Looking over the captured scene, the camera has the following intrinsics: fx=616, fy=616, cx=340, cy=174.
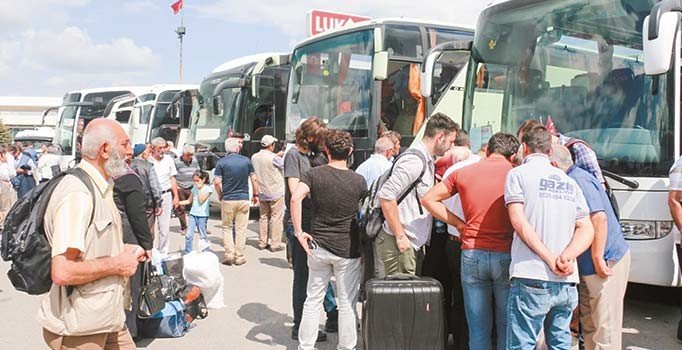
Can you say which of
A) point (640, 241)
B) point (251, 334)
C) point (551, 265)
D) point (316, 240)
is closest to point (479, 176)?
point (551, 265)

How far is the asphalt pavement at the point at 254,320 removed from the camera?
17.9 feet

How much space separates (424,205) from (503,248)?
630 millimetres

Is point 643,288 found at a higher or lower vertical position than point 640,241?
lower

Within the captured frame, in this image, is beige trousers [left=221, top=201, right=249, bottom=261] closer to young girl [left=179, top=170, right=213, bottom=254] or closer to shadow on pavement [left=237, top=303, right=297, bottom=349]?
young girl [left=179, top=170, right=213, bottom=254]

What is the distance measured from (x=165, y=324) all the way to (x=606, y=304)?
374 centimetres

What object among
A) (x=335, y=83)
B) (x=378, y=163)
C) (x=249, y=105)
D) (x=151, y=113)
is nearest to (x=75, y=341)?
(x=378, y=163)

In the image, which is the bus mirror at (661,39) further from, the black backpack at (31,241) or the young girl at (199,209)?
the young girl at (199,209)

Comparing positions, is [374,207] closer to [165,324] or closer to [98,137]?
[98,137]

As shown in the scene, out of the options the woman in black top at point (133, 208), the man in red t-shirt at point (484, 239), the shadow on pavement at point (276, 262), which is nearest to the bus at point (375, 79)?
the shadow on pavement at point (276, 262)

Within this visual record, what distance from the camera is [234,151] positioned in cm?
932

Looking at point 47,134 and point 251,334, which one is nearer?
point 251,334

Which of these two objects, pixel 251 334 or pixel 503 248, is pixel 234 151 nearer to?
pixel 251 334

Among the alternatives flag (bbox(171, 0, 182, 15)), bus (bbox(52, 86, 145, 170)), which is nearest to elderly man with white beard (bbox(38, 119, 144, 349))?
bus (bbox(52, 86, 145, 170))

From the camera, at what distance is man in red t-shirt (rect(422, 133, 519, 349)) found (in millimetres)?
4012
